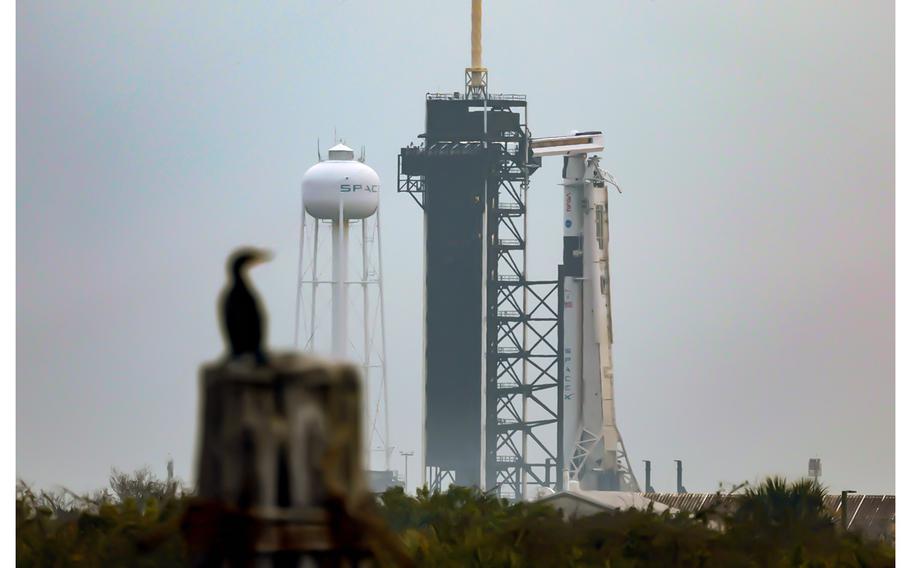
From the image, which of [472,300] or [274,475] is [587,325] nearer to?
[472,300]

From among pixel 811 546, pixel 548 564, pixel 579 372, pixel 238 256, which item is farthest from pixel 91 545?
pixel 579 372

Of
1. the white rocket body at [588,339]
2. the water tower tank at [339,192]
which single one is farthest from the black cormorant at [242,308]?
the white rocket body at [588,339]

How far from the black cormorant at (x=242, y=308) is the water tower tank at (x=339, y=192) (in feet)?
404

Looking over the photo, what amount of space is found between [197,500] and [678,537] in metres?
37.6

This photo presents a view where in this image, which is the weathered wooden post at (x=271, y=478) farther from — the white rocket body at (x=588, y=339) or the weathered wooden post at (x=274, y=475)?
the white rocket body at (x=588, y=339)

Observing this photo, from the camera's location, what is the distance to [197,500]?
5.75m

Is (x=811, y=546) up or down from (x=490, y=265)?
down

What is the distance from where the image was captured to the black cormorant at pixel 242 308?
593cm

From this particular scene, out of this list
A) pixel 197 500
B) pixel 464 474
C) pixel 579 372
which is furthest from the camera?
pixel 464 474

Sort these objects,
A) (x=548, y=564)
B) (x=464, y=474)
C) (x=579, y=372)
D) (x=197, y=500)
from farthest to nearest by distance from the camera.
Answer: (x=464, y=474)
(x=579, y=372)
(x=548, y=564)
(x=197, y=500)

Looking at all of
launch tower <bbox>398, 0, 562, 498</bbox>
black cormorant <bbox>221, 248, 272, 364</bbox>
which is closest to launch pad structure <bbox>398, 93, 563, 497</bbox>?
launch tower <bbox>398, 0, 562, 498</bbox>

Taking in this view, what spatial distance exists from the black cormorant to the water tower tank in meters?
123

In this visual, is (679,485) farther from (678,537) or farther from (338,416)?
(338,416)

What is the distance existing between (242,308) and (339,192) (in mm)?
123414
